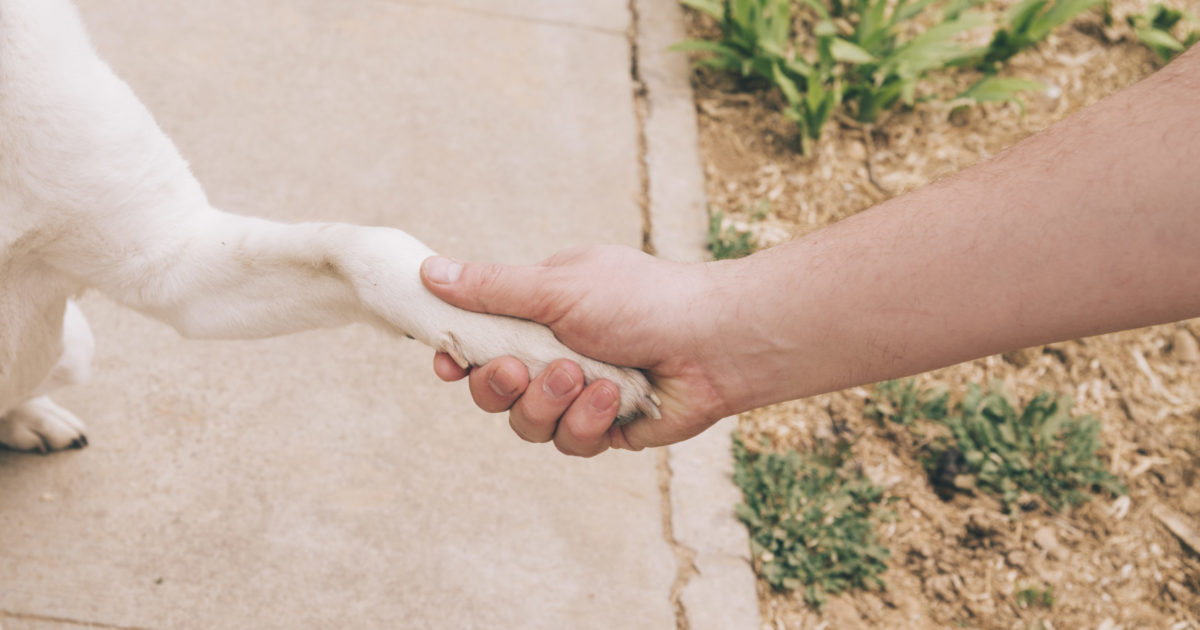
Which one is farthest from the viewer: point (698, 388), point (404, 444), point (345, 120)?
point (345, 120)

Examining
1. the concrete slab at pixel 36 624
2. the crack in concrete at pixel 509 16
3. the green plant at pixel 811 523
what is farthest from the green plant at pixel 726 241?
the concrete slab at pixel 36 624

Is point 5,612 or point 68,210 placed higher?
point 68,210

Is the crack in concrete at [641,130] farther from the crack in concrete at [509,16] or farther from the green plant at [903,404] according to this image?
the green plant at [903,404]

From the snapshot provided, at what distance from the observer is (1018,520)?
302cm

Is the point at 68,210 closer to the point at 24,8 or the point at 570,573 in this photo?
the point at 24,8

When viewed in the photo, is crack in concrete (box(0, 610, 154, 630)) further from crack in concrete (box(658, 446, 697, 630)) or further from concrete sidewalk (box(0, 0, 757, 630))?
crack in concrete (box(658, 446, 697, 630))

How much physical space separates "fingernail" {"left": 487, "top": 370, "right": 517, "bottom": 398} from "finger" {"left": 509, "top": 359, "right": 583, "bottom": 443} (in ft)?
0.12

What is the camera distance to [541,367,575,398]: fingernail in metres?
1.92

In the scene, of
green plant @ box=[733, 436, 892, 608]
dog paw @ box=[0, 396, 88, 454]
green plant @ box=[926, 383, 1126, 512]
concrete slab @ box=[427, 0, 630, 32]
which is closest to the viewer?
dog paw @ box=[0, 396, 88, 454]

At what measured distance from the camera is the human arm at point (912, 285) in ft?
5.26

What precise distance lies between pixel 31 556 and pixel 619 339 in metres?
1.78

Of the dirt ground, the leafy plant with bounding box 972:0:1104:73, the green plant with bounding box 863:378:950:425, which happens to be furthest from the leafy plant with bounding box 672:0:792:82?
the green plant with bounding box 863:378:950:425

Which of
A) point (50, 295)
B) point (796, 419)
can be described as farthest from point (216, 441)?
point (796, 419)

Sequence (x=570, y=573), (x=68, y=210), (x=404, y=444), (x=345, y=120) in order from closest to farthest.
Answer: (x=68, y=210) → (x=570, y=573) → (x=404, y=444) → (x=345, y=120)
